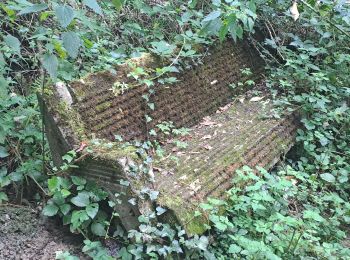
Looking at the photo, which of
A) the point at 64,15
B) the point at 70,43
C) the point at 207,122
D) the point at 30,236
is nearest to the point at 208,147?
the point at 207,122

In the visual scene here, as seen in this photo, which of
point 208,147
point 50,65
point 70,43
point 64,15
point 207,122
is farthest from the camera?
point 207,122

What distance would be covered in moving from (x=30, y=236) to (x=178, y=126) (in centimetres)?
171

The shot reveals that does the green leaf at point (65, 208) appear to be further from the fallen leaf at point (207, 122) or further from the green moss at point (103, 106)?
the fallen leaf at point (207, 122)

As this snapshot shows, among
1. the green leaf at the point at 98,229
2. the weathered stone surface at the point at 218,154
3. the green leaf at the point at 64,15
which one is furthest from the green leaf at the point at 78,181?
the green leaf at the point at 64,15

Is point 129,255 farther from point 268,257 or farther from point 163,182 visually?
point 268,257

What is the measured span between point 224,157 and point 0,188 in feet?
5.67

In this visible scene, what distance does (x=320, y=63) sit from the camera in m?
4.88

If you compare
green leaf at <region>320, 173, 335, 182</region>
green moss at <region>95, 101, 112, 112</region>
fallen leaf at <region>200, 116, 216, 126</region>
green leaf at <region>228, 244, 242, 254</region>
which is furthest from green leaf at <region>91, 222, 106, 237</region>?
green leaf at <region>320, 173, 335, 182</region>

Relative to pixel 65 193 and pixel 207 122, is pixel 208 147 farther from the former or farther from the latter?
pixel 65 193

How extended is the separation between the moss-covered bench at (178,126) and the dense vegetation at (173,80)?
4.5 inches

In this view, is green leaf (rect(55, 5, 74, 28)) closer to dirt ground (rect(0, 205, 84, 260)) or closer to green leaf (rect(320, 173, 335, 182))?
dirt ground (rect(0, 205, 84, 260))

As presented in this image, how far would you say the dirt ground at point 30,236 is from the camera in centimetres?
241

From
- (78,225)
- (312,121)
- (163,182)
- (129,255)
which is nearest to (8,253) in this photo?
(78,225)

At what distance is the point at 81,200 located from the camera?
2.48 m
